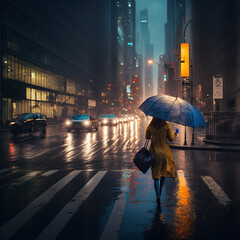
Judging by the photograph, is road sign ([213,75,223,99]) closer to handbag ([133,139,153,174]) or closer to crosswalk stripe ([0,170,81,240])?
crosswalk stripe ([0,170,81,240])

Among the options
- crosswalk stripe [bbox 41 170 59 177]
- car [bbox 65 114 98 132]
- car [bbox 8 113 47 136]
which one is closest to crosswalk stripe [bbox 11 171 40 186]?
crosswalk stripe [bbox 41 170 59 177]

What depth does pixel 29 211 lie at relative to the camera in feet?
19.5

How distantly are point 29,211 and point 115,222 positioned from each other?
1.73 m

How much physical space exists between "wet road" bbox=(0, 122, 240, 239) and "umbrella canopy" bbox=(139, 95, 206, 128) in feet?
5.43

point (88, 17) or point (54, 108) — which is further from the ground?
point (88, 17)

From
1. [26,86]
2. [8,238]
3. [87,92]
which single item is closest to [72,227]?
[8,238]

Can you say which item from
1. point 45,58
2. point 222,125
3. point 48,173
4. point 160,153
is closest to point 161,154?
point 160,153

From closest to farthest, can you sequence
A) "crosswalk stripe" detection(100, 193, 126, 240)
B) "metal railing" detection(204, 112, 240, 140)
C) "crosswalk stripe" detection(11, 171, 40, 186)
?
"crosswalk stripe" detection(100, 193, 126, 240), "crosswalk stripe" detection(11, 171, 40, 186), "metal railing" detection(204, 112, 240, 140)

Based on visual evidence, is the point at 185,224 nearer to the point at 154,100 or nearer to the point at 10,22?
Answer: the point at 154,100

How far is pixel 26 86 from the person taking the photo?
53.9 m

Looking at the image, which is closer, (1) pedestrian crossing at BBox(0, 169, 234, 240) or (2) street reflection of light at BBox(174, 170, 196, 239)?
(2) street reflection of light at BBox(174, 170, 196, 239)

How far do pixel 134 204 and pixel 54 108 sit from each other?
63.8 meters

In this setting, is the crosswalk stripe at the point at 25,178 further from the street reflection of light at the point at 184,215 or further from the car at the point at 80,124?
the car at the point at 80,124

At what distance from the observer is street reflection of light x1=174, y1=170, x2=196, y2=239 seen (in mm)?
4805
